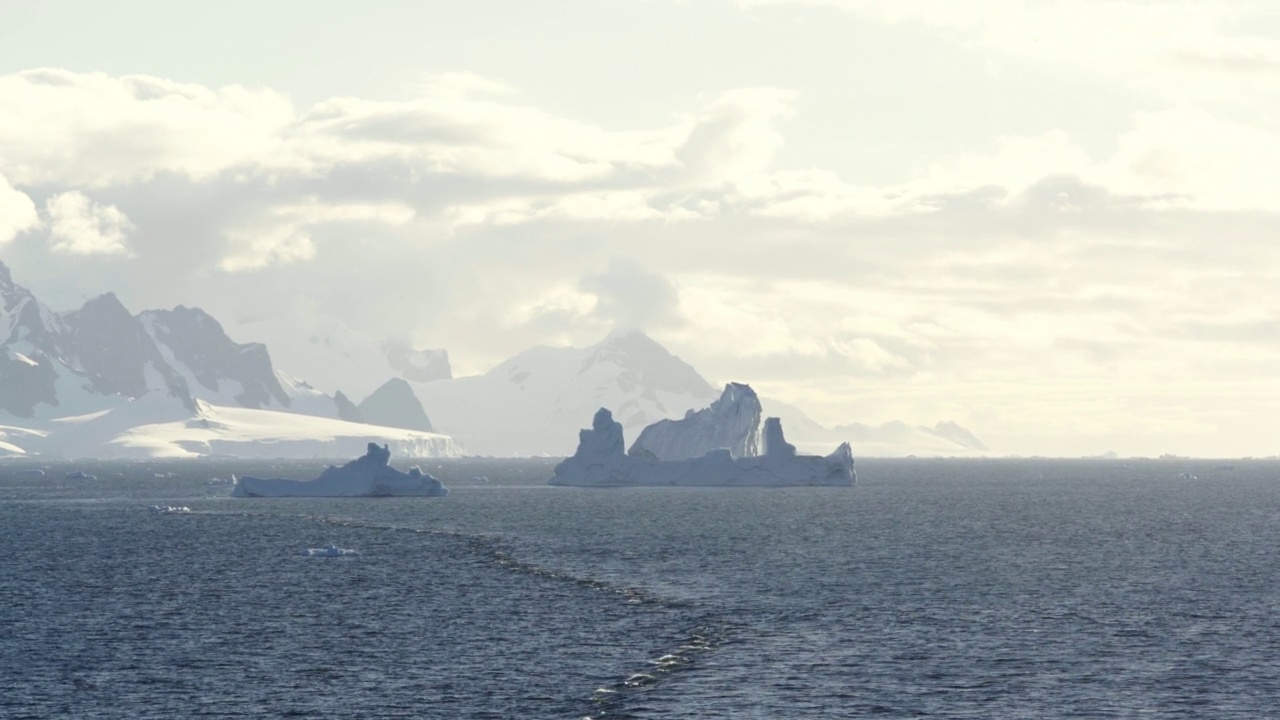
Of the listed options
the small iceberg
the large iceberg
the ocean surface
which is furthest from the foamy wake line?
the large iceberg

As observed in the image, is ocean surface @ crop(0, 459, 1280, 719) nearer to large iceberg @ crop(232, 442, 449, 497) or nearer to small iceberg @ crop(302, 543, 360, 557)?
small iceberg @ crop(302, 543, 360, 557)

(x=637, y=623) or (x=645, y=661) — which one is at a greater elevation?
(x=637, y=623)

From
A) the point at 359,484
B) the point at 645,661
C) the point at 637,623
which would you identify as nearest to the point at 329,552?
the point at 637,623

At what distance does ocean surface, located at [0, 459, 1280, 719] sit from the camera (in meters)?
52.2

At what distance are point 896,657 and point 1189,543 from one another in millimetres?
68599

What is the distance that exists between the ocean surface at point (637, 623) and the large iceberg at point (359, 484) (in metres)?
57.7

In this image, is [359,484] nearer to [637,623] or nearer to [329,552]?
[329,552]

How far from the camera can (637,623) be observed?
69.5 meters

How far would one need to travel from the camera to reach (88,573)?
9288 centimetres

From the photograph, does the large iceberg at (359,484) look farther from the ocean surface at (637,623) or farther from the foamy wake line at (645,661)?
the foamy wake line at (645,661)

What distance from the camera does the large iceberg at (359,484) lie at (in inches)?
7490

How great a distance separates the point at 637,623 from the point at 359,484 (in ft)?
421

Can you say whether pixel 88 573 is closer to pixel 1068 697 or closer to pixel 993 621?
pixel 993 621

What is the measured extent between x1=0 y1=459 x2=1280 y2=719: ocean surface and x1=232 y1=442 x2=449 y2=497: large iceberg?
57.7 metres
